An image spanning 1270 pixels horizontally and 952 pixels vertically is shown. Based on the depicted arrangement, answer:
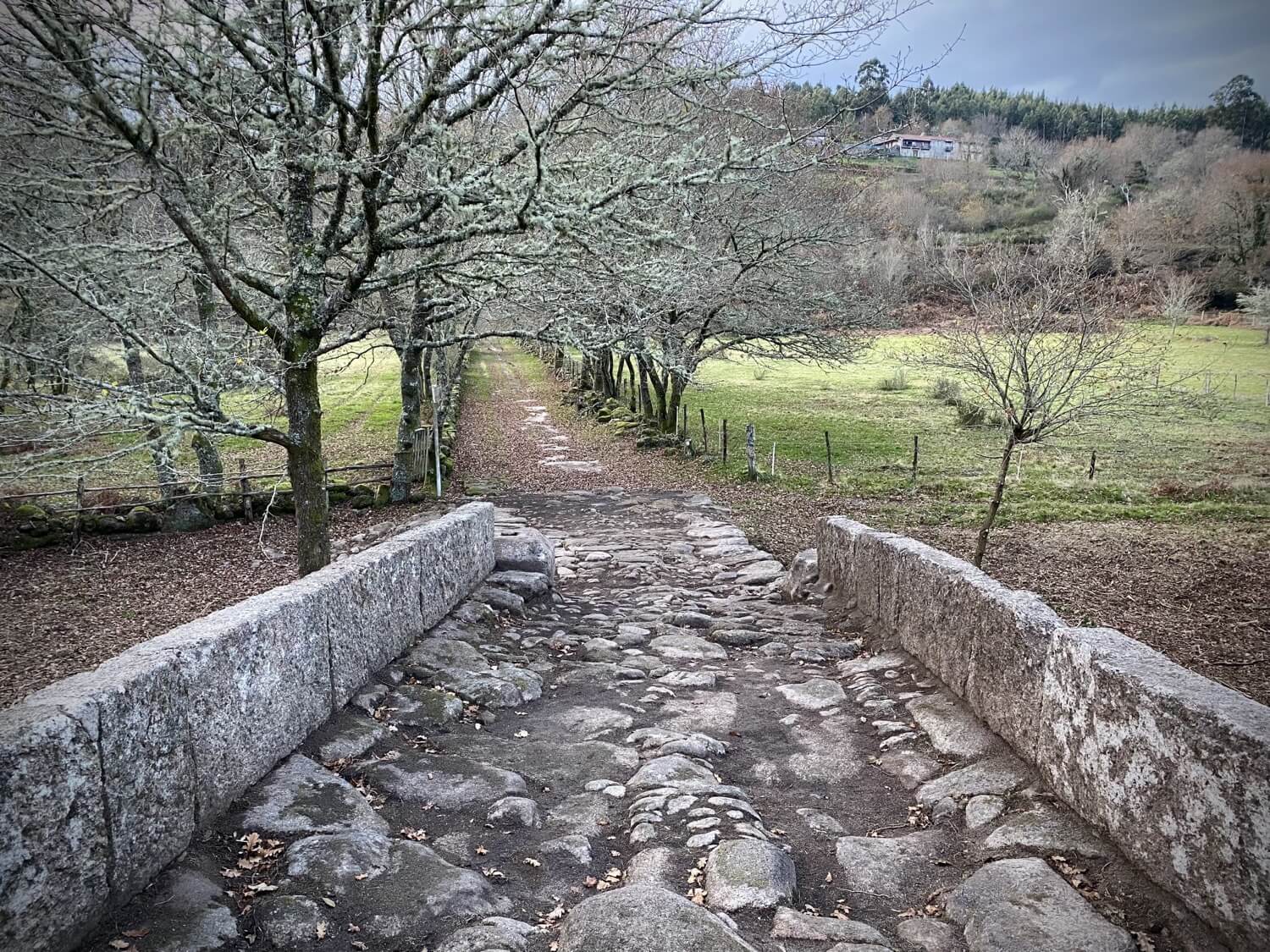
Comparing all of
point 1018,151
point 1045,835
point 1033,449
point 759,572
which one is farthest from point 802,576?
point 1018,151

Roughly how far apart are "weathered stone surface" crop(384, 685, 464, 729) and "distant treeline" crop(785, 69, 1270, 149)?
5.52 meters

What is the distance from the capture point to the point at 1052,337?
35.2ft

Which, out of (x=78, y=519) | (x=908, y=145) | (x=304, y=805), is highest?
(x=908, y=145)

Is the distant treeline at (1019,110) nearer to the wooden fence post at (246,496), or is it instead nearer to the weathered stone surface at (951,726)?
the weathered stone surface at (951,726)

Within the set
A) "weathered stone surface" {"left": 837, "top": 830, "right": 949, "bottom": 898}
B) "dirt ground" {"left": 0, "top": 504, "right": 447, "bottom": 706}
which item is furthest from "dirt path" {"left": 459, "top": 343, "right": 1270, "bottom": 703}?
"weathered stone surface" {"left": 837, "top": 830, "right": 949, "bottom": 898}

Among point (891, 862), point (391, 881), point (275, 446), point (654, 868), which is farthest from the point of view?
point (275, 446)

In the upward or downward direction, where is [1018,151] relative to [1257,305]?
upward

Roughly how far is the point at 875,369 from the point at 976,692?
1730 inches

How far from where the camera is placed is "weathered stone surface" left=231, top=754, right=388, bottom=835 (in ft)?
11.5

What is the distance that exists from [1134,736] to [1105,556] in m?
10.4

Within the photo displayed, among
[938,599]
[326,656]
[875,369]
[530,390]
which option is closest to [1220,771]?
[938,599]

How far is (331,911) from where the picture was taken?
2.98 m

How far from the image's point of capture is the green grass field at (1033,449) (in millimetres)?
16344

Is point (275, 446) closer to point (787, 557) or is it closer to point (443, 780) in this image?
point (787, 557)
